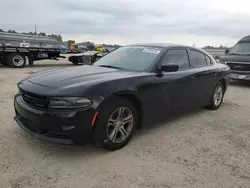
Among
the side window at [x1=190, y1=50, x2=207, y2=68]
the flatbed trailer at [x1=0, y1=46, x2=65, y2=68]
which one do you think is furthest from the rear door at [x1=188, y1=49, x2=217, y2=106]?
the flatbed trailer at [x1=0, y1=46, x2=65, y2=68]

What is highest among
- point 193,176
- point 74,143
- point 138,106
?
point 138,106

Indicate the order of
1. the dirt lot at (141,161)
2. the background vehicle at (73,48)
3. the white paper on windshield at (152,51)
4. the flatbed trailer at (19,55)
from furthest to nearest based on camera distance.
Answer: the background vehicle at (73,48), the flatbed trailer at (19,55), the white paper on windshield at (152,51), the dirt lot at (141,161)

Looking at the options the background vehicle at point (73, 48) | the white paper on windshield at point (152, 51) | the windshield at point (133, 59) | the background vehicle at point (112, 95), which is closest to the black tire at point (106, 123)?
the background vehicle at point (112, 95)

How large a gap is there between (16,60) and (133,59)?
11.7m

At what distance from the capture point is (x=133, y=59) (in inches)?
171

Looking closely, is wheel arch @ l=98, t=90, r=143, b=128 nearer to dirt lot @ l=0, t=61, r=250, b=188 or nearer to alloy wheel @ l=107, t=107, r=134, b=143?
alloy wheel @ l=107, t=107, r=134, b=143

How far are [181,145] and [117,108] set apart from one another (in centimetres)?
119

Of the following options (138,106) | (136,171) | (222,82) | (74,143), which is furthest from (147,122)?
(222,82)

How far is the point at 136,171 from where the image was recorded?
2.94 metres

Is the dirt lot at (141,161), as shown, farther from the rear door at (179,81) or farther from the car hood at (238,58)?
the car hood at (238,58)

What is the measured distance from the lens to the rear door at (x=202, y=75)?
4.92 m

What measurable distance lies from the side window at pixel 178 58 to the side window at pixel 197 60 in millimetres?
205

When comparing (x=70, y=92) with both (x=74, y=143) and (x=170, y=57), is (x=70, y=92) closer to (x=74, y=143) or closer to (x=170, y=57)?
(x=74, y=143)

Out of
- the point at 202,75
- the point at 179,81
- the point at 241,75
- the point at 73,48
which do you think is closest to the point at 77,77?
Result: the point at 179,81
